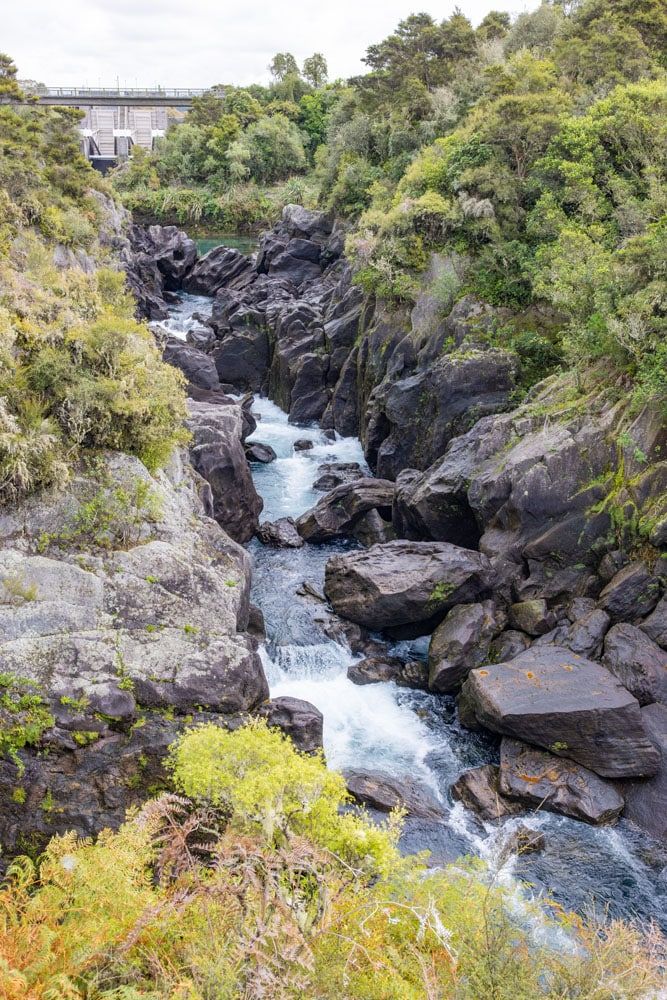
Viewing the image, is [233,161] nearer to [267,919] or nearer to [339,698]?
[339,698]

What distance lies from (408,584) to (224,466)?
8.38m

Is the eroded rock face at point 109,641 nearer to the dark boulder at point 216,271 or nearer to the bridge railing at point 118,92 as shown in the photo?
the dark boulder at point 216,271

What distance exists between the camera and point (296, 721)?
48.1 ft

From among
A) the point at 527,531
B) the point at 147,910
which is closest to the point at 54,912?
the point at 147,910

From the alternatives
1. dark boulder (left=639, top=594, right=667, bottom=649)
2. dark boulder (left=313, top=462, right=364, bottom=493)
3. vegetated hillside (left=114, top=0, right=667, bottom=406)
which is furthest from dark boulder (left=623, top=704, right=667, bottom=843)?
dark boulder (left=313, top=462, right=364, bottom=493)

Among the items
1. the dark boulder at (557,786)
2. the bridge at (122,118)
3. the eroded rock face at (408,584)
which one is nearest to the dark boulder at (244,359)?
the eroded rock face at (408,584)

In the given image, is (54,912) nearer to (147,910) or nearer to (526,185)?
(147,910)

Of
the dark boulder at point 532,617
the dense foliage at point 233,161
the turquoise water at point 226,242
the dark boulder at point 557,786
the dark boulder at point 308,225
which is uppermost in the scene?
the dense foliage at point 233,161

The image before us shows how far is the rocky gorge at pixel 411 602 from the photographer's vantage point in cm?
1312

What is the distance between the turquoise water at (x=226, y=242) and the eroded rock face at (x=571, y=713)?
64887mm

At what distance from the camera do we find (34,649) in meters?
12.9

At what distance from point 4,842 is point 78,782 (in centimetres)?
142

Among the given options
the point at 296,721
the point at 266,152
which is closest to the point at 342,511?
the point at 296,721

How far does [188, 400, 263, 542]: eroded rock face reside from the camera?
78.9 feet
